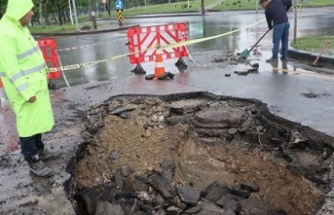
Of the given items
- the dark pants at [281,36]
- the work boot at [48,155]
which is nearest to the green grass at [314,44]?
the dark pants at [281,36]

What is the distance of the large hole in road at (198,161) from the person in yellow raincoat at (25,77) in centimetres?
62

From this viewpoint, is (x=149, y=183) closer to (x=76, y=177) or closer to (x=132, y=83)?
(x=76, y=177)

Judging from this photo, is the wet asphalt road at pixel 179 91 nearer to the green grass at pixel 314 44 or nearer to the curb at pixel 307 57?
the curb at pixel 307 57

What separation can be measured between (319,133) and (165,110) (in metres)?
2.54

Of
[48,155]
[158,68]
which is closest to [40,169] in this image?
[48,155]

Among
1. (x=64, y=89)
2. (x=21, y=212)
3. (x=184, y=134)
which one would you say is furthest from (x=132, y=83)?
(x=21, y=212)

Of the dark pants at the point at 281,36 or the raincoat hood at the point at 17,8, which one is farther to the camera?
the dark pants at the point at 281,36

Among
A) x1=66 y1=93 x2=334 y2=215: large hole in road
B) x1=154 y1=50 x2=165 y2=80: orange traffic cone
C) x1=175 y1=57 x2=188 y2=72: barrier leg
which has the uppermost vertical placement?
x1=154 y1=50 x2=165 y2=80: orange traffic cone

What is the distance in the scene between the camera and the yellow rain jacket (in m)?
4.12

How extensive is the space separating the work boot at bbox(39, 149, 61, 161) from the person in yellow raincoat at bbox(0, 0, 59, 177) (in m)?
0.27

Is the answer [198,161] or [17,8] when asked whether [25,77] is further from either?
[198,161]

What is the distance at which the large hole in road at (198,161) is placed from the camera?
16.7ft

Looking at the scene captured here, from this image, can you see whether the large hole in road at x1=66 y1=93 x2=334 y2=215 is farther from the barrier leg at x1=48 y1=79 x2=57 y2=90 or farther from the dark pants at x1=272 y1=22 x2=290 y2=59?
the dark pants at x1=272 y1=22 x2=290 y2=59

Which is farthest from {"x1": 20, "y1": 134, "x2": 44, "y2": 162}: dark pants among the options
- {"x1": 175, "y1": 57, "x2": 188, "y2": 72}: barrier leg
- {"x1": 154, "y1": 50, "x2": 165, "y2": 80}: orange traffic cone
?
{"x1": 175, "y1": 57, "x2": 188, "y2": 72}: barrier leg
